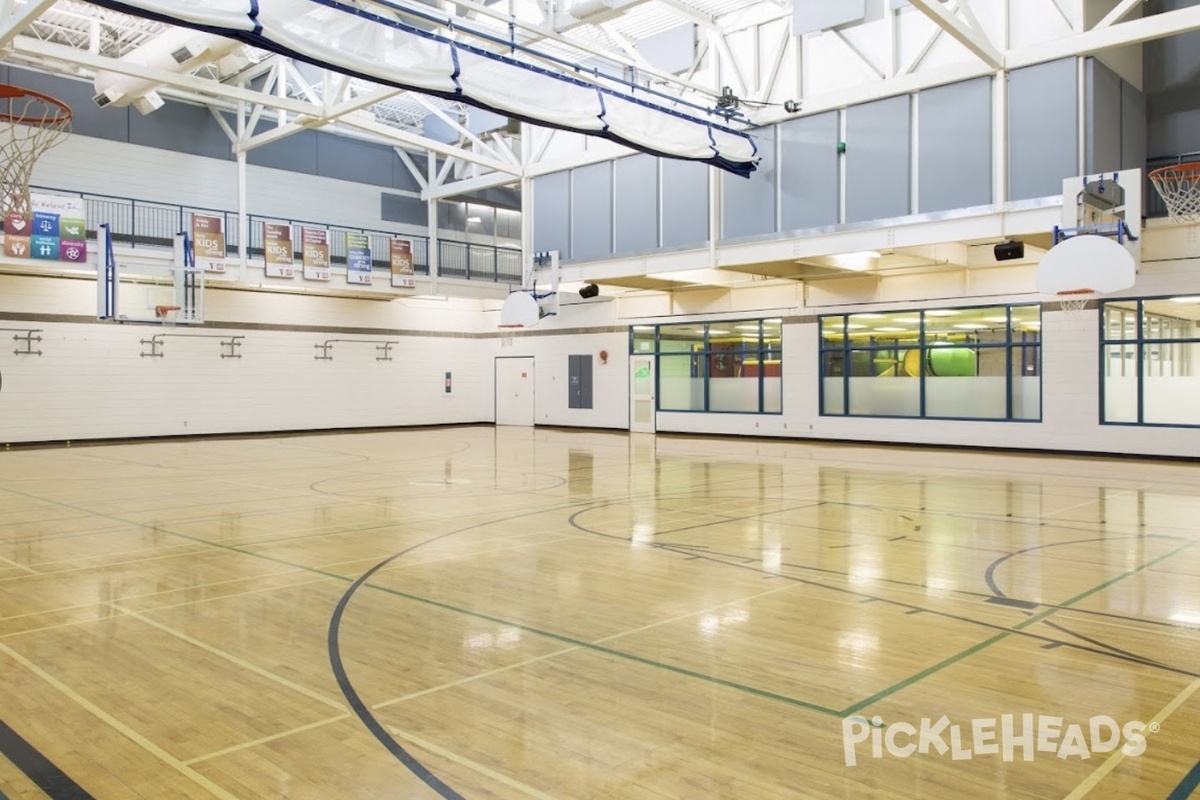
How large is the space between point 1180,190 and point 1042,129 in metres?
2.33

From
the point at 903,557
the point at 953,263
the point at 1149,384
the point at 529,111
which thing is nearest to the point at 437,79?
the point at 529,111

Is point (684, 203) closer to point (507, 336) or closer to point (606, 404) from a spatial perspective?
point (606, 404)

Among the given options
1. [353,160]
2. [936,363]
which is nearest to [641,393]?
[936,363]

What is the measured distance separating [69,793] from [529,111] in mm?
10328

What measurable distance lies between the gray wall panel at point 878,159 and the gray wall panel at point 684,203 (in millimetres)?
3438

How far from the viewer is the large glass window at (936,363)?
1725 cm

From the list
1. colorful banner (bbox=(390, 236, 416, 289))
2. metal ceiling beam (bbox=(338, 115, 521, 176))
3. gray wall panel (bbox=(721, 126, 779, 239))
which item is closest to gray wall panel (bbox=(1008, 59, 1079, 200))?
gray wall panel (bbox=(721, 126, 779, 239))

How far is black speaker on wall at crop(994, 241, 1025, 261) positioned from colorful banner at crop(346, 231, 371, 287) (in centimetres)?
1511

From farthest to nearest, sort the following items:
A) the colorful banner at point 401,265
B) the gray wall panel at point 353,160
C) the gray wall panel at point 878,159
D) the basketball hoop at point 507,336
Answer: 1. the basketball hoop at point 507,336
2. the gray wall panel at point 353,160
3. the colorful banner at point 401,265
4. the gray wall panel at point 878,159

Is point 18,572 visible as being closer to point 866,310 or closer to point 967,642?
point 967,642

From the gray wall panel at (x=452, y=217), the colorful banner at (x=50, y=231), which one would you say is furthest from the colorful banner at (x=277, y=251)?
the gray wall panel at (x=452, y=217)

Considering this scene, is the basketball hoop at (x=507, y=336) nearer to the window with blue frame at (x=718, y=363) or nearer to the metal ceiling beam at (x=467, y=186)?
the metal ceiling beam at (x=467, y=186)

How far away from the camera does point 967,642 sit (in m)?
4.73

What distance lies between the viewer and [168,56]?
15078 mm
